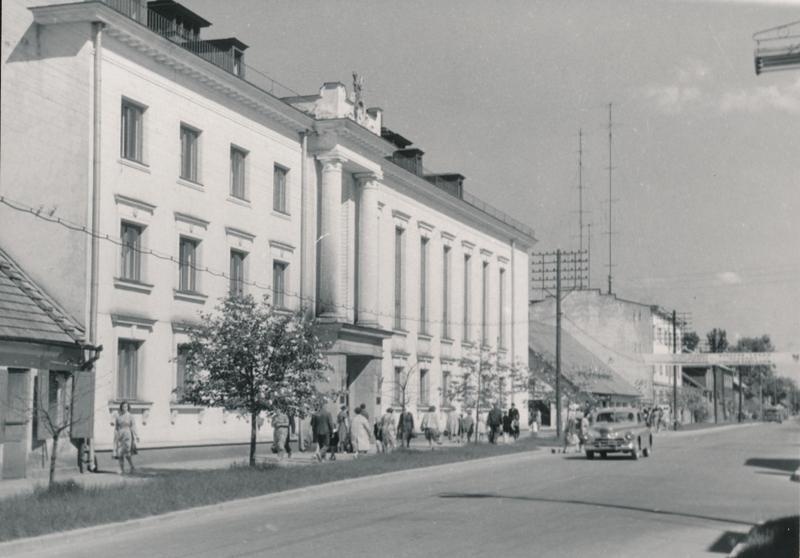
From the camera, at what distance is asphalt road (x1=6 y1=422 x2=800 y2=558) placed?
13.1 meters

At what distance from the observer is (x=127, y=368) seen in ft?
95.3

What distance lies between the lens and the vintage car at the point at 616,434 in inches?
1384

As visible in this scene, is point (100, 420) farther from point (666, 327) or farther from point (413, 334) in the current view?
point (666, 327)

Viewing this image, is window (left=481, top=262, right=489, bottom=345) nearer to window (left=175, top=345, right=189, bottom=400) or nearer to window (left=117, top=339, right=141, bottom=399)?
window (left=175, top=345, right=189, bottom=400)

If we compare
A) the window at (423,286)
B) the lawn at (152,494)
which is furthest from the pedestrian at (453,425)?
the lawn at (152,494)

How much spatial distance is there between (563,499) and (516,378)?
33888 mm

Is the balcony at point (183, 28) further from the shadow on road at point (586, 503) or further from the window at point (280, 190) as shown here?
the shadow on road at point (586, 503)

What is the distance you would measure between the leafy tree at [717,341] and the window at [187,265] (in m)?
115

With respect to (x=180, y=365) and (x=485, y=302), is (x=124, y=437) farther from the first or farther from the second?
(x=485, y=302)

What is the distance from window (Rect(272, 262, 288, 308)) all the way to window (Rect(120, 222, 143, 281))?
25.9ft

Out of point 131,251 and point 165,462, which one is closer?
point 165,462

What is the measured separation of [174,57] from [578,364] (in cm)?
5534

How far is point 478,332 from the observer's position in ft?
191

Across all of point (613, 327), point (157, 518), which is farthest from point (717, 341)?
point (157, 518)
